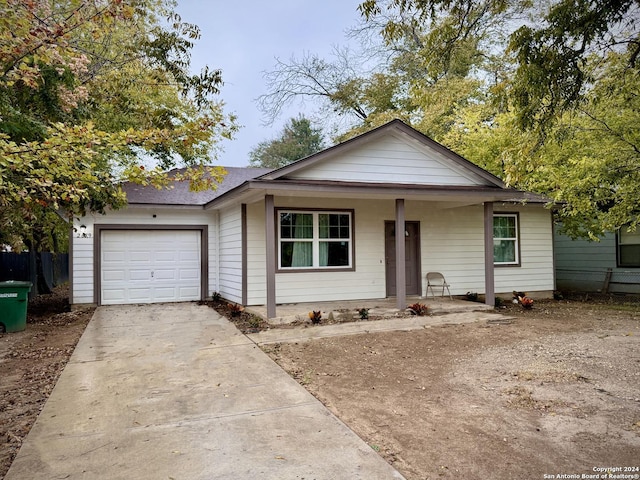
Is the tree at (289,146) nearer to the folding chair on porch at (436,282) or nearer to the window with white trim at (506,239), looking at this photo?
the window with white trim at (506,239)

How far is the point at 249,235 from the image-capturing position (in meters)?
9.95

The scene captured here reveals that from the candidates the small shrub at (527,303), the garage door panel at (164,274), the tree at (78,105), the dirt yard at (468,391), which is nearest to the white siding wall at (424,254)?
the small shrub at (527,303)

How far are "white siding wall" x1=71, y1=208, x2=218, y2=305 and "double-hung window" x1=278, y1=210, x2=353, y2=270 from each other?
2.96 m

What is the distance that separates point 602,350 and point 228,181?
10.4 metres

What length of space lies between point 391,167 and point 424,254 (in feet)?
9.88

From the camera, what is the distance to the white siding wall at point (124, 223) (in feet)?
35.9

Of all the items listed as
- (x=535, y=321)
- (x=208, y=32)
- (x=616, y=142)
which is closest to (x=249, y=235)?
(x=208, y=32)

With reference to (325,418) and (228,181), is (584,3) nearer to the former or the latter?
(325,418)

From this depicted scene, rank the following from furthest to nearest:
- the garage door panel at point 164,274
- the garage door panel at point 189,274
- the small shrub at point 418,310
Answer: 1. the garage door panel at point 189,274
2. the garage door panel at point 164,274
3. the small shrub at point 418,310

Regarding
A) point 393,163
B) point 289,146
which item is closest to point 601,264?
point 393,163

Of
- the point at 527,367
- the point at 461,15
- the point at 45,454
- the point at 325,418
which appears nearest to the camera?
the point at 45,454

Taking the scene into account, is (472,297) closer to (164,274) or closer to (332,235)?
(332,235)

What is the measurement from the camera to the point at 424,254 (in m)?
11.4

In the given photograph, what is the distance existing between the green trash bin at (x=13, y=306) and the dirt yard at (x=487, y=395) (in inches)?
207
